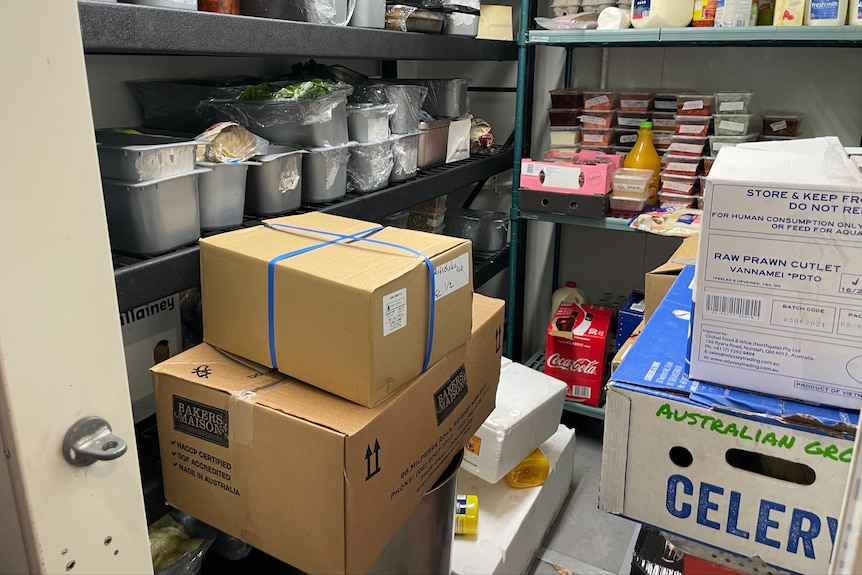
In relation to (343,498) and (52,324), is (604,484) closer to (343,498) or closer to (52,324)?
(343,498)

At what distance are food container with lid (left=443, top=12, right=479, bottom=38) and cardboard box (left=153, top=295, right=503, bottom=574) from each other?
3.76 ft

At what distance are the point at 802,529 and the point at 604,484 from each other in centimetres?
21

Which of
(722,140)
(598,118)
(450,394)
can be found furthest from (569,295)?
(450,394)

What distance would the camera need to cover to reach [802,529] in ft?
2.34

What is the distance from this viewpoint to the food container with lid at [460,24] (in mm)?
1922

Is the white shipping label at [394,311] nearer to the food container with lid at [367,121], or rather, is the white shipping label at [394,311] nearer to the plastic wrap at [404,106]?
the food container with lid at [367,121]

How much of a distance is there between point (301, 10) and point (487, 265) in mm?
1168

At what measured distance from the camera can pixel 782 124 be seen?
210 cm

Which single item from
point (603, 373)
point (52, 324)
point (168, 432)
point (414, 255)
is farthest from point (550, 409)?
point (52, 324)

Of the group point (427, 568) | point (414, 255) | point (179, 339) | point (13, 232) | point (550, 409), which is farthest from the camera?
point (550, 409)

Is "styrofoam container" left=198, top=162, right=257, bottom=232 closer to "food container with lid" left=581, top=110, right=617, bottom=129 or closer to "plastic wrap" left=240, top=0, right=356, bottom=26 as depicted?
"plastic wrap" left=240, top=0, right=356, bottom=26

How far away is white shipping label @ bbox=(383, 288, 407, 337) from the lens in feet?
3.22

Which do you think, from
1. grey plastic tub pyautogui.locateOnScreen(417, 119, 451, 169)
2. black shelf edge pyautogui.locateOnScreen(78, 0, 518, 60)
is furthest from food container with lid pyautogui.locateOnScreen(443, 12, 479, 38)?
grey plastic tub pyautogui.locateOnScreen(417, 119, 451, 169)

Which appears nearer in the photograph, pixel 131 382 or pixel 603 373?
pixel 131 382
